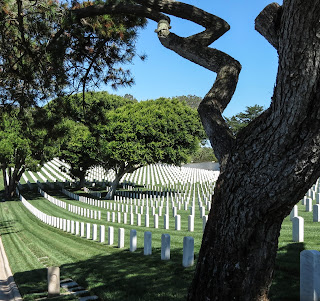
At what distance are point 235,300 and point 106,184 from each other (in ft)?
139

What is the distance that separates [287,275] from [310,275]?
59.5 inches

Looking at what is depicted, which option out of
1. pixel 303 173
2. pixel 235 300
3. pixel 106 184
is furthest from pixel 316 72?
pixel 106 184

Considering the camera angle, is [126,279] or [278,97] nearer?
[278,97]

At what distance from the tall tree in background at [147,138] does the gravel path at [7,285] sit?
19.2 m

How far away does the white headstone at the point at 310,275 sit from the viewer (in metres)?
4.21

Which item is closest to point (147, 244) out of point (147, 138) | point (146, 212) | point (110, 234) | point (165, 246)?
point (165, 246)

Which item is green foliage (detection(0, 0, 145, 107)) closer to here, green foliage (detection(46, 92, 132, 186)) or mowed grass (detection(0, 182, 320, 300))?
green foliage (detection(46, 92, 132, 186))

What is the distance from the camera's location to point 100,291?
6.78 m

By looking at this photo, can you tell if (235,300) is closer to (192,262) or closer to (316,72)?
(316,72)

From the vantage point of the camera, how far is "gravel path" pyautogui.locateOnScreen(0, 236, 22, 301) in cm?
761

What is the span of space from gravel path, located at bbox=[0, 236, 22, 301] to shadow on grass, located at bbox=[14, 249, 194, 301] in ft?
0.63

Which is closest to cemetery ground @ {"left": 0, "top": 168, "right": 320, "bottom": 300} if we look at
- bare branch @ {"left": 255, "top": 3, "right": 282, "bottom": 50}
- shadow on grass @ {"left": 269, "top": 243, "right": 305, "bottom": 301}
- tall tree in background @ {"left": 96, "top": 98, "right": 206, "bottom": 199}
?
shadow on grass @ {"left": 269, "top": 243, "right": 305, "bottom": 301}

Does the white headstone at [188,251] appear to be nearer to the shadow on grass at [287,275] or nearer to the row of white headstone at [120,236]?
the row of white headstone at [120,236]

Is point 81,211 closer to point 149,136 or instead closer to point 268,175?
point 149,136
